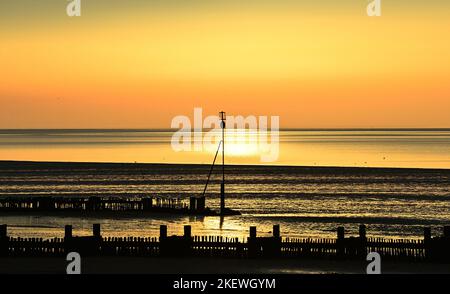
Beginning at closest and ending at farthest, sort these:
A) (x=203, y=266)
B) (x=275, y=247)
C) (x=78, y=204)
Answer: (x=203, y=266) < (x=275, y=247) < (x=78, y=204)

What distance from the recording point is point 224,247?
39156 mm

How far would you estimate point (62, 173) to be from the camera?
150875 mm

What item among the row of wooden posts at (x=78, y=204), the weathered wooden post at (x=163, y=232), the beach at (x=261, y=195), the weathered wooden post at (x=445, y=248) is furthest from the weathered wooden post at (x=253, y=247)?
the row of wooden posts at (x=78, y=204)

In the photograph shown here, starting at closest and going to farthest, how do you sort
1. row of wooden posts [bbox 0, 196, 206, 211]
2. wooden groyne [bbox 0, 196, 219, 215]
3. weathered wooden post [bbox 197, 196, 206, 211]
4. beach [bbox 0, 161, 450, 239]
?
beach [bbox 0, 161, 450, 239]
wooden groyne [bbox 0, 196, 219, 215]
row of wooden posts [bbox 0, 196, 206, 211]
weathered wooden post [bbox 197, 196, 206, 211]

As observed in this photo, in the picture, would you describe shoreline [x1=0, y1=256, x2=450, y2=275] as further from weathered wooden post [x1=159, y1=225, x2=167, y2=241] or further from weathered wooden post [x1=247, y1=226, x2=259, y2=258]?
weathered wooden post [x1=159, y1=225, x2=167, y2=241]

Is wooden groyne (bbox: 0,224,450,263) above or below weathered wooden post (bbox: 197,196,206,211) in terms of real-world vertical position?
below

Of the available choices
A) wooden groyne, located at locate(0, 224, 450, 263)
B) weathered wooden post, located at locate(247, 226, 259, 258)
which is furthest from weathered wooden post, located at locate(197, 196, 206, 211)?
weathered wooden post, located at locate(247, 226, 259, 258)

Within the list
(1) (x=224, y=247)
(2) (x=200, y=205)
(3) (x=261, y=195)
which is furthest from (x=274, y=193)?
(1) (x=224, y=247)

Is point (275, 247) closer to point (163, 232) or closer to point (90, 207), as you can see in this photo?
point (163, 232)

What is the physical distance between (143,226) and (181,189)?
55.2m

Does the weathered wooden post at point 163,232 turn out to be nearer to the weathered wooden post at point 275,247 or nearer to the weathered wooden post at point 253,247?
the weathered wooden post at point 253,247

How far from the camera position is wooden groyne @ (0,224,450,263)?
3838 cm

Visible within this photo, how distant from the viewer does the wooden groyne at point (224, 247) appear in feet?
126
